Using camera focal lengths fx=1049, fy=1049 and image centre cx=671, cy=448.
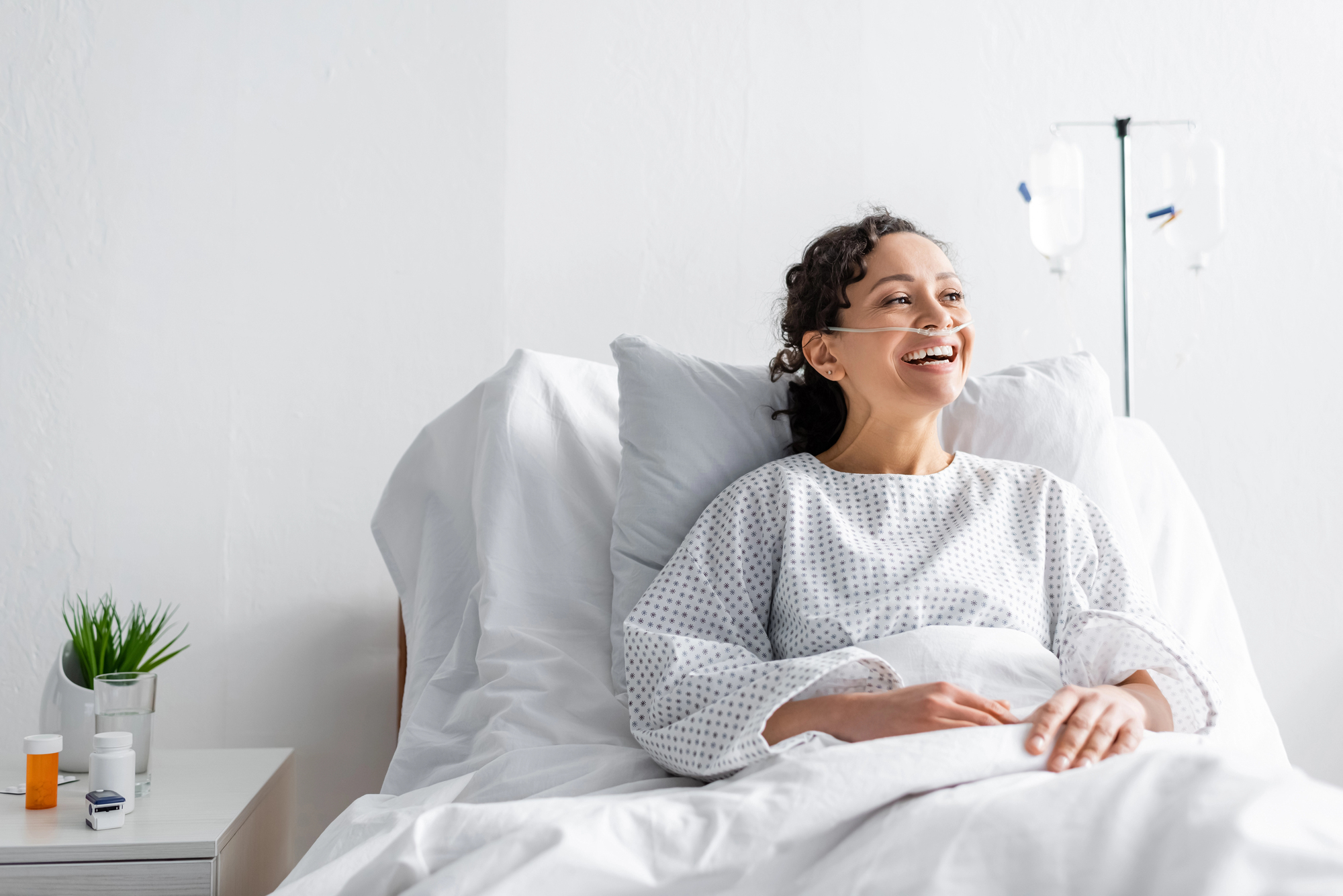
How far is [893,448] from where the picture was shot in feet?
4.50

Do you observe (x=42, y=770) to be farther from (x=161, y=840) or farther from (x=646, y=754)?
(x=646, y=754)

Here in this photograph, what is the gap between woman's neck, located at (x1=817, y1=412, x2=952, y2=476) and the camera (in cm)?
137

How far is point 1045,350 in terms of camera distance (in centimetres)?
212

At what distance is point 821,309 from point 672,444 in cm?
27

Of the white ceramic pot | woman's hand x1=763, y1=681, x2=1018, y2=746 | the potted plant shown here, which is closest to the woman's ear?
woman's hand x1=763, y1=681, x2=1018, y2=746

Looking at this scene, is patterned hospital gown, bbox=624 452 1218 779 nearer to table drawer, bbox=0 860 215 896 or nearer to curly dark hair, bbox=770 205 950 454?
curly dark hair, bbox=770 205 950 454

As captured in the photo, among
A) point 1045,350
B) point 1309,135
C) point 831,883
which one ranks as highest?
point 1309,135

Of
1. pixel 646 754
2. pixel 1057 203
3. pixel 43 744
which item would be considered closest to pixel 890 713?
pixel 646 754

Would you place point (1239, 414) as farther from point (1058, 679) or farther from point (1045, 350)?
point (1058, 679)

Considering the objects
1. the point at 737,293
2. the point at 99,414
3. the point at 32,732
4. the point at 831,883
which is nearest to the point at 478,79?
the point at 737,293

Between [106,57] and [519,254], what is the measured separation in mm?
789

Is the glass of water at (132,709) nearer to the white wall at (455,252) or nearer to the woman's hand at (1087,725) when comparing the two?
the white wall at (455,252)

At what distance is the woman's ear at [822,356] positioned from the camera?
142 cm

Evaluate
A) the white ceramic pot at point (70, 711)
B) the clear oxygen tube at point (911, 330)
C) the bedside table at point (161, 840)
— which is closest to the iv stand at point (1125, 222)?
the clear oxygen tube at point (911, 330)
